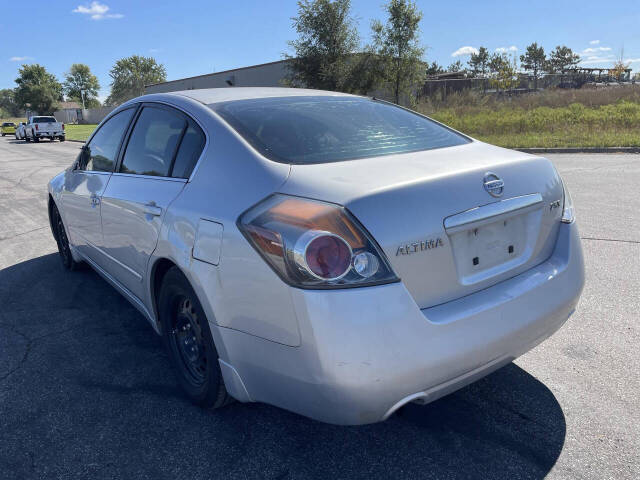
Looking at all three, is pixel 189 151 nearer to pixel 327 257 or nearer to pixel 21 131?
pixel 327 257

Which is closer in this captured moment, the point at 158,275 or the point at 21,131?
the point at 158,275

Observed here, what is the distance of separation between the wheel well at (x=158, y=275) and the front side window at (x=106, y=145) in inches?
44.4

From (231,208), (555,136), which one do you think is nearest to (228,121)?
(231,208)

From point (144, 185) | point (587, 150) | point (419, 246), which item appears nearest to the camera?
point (419, 246)

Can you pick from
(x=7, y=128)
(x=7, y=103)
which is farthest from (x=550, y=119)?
(x=7, y=103)

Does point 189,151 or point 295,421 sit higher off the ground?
point 189,151

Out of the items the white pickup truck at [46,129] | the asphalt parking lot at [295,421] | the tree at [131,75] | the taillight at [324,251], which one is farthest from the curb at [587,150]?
the tree at [131,75]

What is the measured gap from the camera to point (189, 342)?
286 centimetres

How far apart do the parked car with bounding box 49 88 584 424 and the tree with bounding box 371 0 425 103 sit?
27.1 metres

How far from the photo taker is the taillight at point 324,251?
6.21 feet

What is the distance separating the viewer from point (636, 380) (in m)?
2.83

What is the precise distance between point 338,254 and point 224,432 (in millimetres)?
1222

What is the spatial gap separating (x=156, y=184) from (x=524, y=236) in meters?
1.94

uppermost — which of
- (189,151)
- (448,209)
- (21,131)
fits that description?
(21,131)
